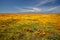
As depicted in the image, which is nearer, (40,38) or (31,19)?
(40,38)

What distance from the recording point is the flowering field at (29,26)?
2.82 m

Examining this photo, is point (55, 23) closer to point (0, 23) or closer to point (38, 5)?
point (38, 5)

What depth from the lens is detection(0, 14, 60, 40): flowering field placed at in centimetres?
282

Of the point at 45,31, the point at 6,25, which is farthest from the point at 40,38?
the point at 6,25

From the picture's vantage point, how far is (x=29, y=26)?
2941 millimetres

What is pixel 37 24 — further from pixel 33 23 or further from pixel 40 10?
pixel 40 10

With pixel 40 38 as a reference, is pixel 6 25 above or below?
above

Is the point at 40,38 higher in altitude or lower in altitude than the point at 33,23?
lower

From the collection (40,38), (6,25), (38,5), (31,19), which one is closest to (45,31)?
(40,38)

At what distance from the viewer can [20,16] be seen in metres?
2.99

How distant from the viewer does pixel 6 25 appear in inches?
116

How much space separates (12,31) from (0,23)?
1.20ft

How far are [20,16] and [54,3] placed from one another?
33.9 inches

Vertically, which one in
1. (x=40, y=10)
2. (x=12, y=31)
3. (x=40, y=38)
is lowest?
(x=40, y=38)
